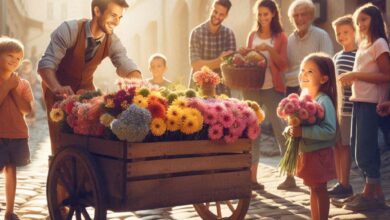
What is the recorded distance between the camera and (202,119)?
13.5 feet

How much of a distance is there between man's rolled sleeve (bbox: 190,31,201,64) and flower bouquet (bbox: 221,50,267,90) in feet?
1.97

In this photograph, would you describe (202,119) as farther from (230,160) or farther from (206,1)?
(206,1)

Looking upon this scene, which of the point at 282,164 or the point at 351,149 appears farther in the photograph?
the point at 351,149

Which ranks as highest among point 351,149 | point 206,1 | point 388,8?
point 206,1

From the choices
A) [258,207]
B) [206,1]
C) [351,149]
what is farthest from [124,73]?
[206,1]

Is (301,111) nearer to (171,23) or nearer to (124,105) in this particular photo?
(124,105)

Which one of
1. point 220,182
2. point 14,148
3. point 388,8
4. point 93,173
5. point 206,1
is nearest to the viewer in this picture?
point 93,173

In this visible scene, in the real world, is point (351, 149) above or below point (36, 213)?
above

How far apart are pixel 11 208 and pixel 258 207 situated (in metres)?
2.15

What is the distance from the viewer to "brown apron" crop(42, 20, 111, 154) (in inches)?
205

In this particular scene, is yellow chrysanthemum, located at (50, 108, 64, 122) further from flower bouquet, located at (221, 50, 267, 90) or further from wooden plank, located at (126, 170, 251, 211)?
flower bouquet, located at (221, 50, 267, 90)

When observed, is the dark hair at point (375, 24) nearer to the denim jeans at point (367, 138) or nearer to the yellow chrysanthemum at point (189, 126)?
the denim jeans at point (367, 138)

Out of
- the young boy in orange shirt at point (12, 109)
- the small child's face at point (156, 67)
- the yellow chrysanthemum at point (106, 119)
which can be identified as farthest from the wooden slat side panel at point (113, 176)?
the small child's face at point (156, 67)

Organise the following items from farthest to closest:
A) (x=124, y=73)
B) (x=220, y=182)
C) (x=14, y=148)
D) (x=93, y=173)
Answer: (x=14, y=148) → (x=124, y=73) → (x=220, y=182) → (x=93, y=173)
